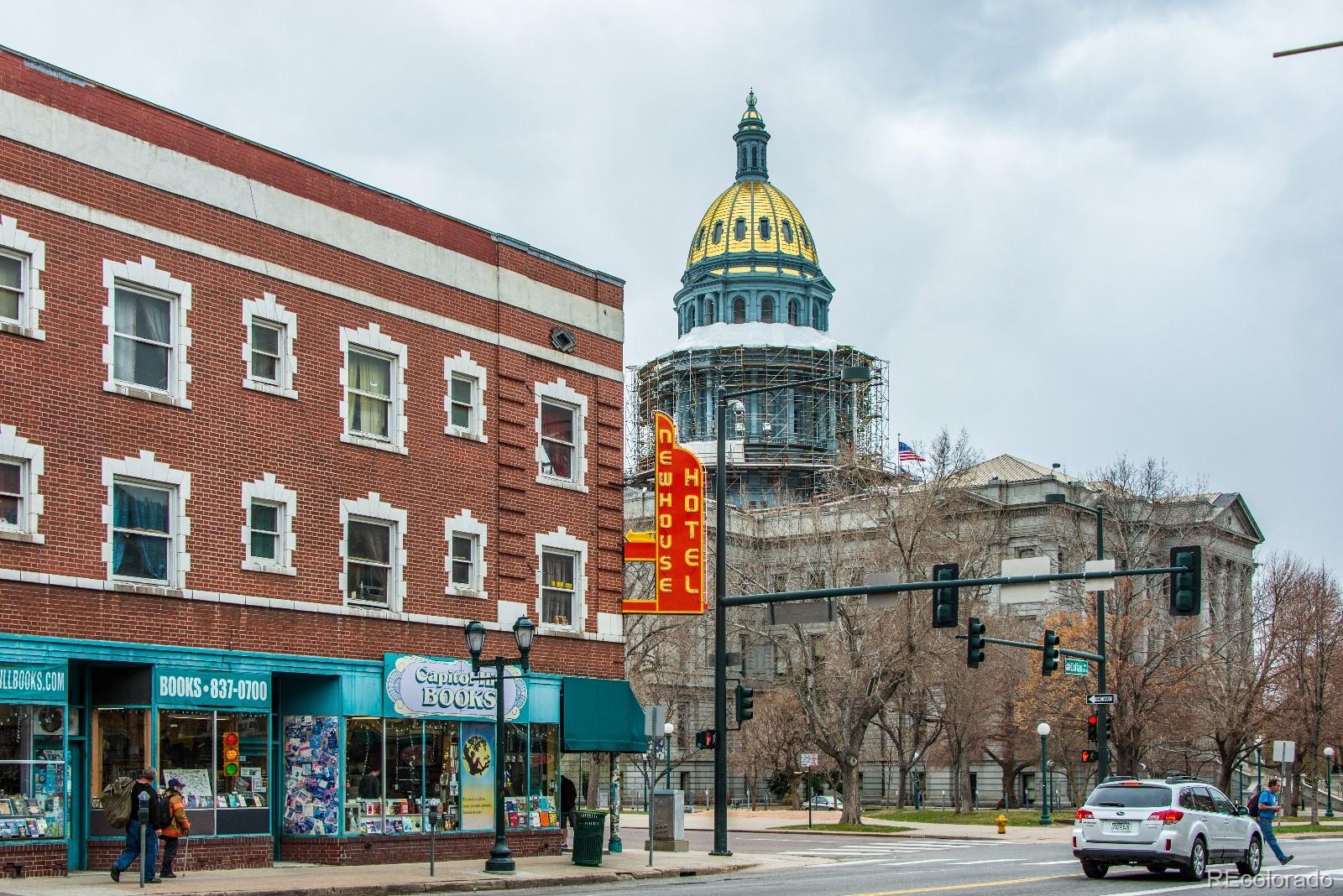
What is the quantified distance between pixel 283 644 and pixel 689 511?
10322mm

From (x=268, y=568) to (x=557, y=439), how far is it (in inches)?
341

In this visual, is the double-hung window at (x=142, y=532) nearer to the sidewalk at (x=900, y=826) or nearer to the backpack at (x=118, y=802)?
the backpack at (x=118, y=802)

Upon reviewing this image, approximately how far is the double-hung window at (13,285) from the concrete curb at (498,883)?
8.93 metres

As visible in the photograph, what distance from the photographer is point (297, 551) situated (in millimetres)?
30297

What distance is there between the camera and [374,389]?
32.6 m

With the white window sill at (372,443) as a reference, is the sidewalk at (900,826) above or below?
below

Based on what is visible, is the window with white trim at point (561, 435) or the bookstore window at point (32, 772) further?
the window with white trim at point (561, 435)

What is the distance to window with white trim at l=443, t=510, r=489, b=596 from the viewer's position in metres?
33.7

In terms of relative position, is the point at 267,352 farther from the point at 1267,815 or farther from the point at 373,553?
the point at 1267,815

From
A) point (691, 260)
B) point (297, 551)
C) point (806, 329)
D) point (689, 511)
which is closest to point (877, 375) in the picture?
point (806, 329)

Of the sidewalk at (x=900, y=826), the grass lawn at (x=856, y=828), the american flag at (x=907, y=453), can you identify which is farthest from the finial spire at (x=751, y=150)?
the grass lawn at (x=856, y=828)

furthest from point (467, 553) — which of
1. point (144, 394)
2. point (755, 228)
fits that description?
point (755, 228)

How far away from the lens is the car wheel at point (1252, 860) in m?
28.9

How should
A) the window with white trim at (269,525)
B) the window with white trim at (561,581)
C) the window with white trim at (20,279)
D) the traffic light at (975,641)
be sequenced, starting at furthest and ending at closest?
the traffic light at (975,641) < the window with white trim at (561,581) < the window with white trim at (269,525) < the window with white trim at (20,279)
